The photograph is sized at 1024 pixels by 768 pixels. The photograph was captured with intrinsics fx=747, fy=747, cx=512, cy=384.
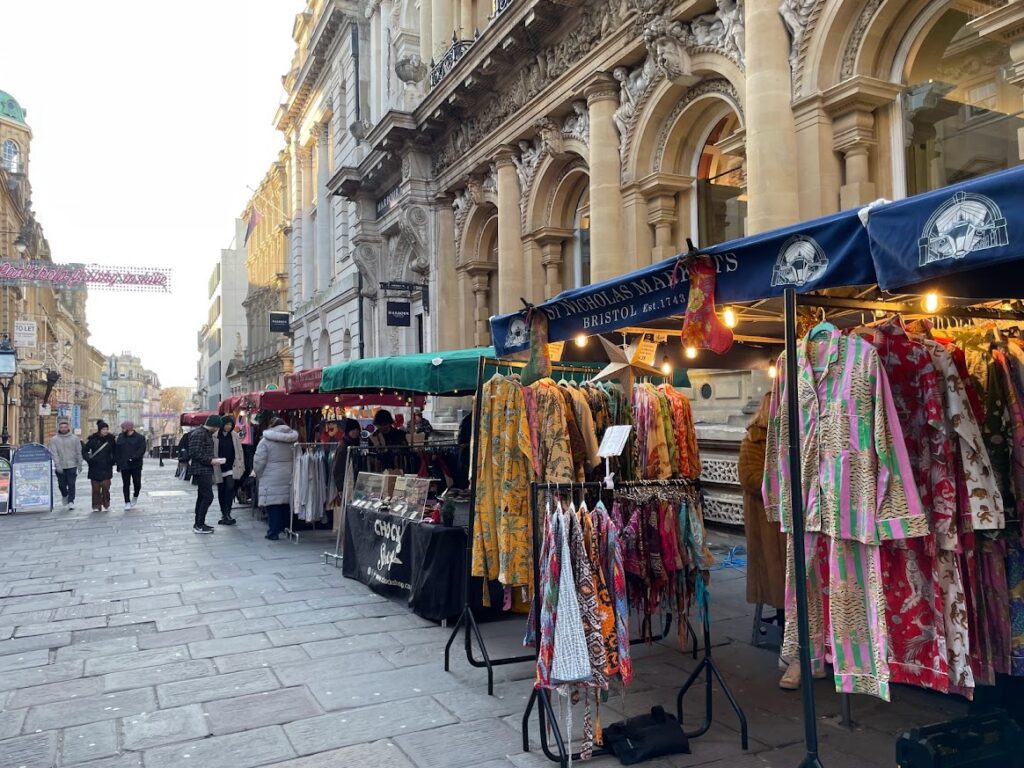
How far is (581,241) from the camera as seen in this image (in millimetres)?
16109

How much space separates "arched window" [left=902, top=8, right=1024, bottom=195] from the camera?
793 cm

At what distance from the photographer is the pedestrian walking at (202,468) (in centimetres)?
1245

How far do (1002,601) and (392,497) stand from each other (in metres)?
5.75

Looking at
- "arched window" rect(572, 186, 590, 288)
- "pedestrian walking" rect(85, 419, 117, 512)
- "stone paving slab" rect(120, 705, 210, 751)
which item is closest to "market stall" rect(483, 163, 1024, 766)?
"stone paving slab" rect(120, 705, 210, 751)

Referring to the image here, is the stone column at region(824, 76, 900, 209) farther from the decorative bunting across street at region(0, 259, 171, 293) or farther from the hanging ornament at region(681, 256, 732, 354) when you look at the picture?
the decorative bunting across street at region(0, 259, 171, 293)

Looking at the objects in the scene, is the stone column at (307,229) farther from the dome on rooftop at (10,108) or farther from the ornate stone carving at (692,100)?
the dome on rooftop at (10,108)

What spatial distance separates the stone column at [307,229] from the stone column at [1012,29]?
29.6 metres

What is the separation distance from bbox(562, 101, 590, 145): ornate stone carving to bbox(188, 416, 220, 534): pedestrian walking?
8673mm

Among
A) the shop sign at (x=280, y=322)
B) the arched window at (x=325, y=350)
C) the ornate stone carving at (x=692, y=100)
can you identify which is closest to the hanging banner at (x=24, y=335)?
the shop sign at (x=280, y=322)

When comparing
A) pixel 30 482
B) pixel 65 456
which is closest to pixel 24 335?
pixel 65 456

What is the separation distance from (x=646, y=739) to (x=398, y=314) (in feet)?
59.1

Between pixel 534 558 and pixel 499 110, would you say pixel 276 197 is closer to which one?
pixel 499 110

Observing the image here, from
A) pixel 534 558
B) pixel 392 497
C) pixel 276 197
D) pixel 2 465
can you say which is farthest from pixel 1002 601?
pixel 276 197

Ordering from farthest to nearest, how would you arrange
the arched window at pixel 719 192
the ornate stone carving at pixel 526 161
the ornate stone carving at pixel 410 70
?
the ornate stone carving at pixel 410 70
the ornate stone carving at pixel 526 161
the arched window at pixel 719 192
